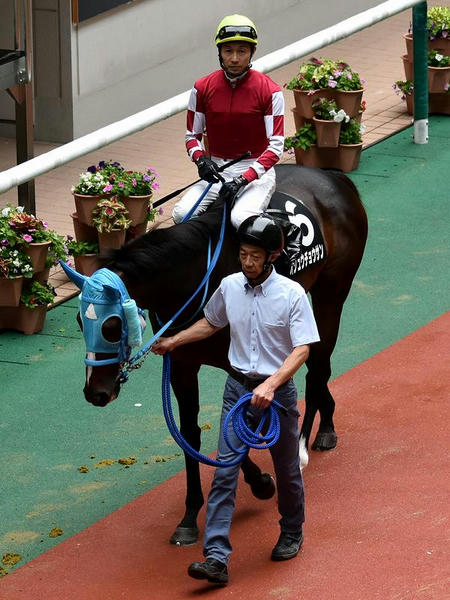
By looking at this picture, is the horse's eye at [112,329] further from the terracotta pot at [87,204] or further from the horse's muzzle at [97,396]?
the terracotta pot at [87,204]

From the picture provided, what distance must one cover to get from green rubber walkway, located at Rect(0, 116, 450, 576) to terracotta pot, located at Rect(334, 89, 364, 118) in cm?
92

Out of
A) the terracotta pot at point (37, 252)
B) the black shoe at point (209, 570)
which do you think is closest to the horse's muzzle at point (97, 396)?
the black shoe at point (209, 570)

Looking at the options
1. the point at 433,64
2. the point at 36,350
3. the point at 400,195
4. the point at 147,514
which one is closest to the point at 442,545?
the point at 147,514

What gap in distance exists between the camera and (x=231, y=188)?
25.0 ft

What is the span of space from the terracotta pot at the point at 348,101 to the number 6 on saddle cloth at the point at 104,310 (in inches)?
288

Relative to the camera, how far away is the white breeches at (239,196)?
7551mm

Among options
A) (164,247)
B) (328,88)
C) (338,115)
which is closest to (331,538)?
(164,247)

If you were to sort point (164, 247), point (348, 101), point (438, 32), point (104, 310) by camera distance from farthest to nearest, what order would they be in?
point (438, 32) → point (348, 101) → point (164, 247) → point (104, 310)

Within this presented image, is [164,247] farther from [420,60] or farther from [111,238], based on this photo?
[420,60]

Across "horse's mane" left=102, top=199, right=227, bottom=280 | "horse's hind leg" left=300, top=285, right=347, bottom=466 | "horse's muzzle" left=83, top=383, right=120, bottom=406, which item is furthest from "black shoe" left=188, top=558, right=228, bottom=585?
"horse's hind leg" left=300, top=285, right=347, bottom=466

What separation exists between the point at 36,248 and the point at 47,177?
3764mm

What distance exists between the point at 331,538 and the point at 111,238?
4354 millimetres

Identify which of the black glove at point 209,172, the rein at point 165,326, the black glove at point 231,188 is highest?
the black glove at point 209,172

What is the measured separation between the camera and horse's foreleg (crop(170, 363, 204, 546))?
749 centimetres
